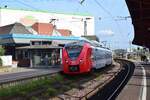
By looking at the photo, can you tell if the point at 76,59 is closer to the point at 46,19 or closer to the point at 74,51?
the point at 74,51

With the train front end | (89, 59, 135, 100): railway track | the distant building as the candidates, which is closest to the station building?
the distant building

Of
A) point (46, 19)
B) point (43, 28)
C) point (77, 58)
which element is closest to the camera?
point (77, 58)

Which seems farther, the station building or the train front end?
the station building

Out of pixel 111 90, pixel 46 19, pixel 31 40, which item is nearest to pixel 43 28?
pixel 46 19

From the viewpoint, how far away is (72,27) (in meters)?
133

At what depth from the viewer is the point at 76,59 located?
35.7 meters

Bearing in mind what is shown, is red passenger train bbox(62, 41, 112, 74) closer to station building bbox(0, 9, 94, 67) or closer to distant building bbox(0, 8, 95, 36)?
station building bbox(0, 9, 94, 67)

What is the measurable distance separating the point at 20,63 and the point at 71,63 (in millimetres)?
39296

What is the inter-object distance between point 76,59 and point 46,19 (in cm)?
8995

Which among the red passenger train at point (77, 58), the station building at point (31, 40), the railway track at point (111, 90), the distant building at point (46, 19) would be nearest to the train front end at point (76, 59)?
the red passenger train at point (77, 58)

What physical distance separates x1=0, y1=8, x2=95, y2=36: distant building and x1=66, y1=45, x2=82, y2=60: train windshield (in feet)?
221

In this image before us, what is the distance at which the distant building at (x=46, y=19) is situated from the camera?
110 m

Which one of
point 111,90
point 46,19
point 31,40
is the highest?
point 46,19

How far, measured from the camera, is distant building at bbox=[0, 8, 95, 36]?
11034cm
